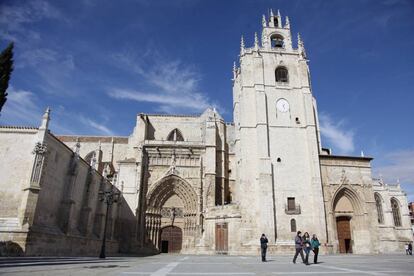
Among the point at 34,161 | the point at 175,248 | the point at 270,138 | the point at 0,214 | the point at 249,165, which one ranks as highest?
the point at 270,138

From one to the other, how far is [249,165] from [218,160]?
5.19m

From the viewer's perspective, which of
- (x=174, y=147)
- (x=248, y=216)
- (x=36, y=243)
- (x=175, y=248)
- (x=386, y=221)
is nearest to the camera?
(x=36, y=243)

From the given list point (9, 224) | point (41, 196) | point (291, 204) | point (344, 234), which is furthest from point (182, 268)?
point (344, 234)

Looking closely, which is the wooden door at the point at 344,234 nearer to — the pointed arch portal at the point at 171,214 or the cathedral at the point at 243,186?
the cathedral at the point at 243,186

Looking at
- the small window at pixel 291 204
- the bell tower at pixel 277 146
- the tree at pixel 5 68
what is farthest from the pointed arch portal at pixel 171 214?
the tree at pixel 5 68

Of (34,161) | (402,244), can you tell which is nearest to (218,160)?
(34,161)

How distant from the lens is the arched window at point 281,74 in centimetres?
2809

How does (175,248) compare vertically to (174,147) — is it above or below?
below

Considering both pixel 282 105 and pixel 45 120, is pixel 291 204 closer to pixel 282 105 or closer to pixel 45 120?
pixel 282 105

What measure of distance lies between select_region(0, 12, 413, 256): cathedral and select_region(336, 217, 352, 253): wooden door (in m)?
0.08

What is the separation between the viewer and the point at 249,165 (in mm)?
24500

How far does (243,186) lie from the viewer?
2406 centimetres

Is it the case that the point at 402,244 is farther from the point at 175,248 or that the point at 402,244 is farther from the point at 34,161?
the point at 34,161

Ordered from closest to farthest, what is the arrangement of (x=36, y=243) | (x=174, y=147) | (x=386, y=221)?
(x=36, y=243), (x=174, y=147), (x=386, y=221)
